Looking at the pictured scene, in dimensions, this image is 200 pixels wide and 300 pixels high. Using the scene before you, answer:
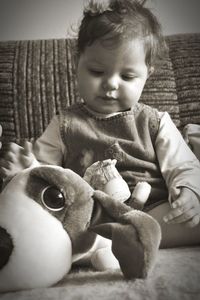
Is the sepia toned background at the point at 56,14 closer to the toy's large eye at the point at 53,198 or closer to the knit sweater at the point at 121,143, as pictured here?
the knit sweater at the point at 121,143

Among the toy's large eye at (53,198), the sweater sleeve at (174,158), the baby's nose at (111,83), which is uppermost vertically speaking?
the baby's nose at (111,83)

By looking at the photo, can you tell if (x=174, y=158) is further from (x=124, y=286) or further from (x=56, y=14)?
(x=56, y=14)

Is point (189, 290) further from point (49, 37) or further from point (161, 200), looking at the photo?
point (49, 37)

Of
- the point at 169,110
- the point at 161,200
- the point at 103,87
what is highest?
the point at 103,87

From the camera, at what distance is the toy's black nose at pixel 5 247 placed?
46 centimetres

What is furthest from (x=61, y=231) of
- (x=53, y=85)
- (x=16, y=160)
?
(x=53, y=85)

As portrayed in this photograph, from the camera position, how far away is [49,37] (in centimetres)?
104

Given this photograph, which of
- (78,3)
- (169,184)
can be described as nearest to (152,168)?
(169,184)

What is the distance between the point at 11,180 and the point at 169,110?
0.49 metres

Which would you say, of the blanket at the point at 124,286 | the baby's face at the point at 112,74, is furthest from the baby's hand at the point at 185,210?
the baby's face at the point at 112,74

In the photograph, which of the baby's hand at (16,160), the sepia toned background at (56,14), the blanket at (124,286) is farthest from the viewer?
the sepia toned background at (56,14)

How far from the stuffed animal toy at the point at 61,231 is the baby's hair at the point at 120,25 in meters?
0.29

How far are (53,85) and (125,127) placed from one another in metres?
0.27

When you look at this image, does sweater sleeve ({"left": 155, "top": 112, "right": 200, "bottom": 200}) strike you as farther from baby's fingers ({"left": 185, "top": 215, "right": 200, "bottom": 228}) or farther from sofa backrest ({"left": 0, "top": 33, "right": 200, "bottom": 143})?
sofa backrest ({"left": 0, "top": 33, "right": 200, "bottom": 143})
